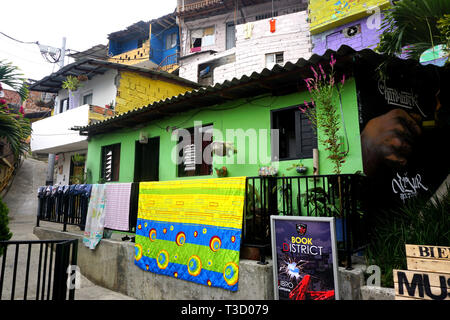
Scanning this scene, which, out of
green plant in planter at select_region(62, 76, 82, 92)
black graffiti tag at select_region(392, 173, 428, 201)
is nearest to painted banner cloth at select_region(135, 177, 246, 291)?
black graffiti tag at select_region(392, 173, 428, 201)

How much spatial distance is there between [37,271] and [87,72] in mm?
11181

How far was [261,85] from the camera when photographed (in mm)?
5832

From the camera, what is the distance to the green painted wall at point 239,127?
5031 millimetres

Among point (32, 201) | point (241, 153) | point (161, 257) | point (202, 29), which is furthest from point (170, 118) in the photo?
point (202, 29)

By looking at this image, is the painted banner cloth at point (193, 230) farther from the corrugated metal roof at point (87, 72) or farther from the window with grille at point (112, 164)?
the corrugated metal roof at point (87, 72)

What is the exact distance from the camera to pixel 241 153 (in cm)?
659

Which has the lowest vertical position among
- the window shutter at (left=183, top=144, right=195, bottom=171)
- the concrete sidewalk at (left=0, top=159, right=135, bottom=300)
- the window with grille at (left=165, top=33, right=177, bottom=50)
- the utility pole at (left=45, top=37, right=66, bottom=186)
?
the concrete sidewalk at (left=0, top=159, right=135, bottom=300)

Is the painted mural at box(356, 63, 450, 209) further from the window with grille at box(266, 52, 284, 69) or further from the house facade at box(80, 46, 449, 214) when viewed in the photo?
the window with grille at box(266, 52, 284, 69)

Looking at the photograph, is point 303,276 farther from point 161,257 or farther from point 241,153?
point 241,153

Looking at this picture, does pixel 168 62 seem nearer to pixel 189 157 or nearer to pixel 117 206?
pixel 189 157

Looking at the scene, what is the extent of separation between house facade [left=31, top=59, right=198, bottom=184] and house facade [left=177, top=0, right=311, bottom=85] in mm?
3686

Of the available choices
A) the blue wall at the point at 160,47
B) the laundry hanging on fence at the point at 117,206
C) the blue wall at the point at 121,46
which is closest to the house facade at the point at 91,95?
the laundry hanging on fence at the point at 117,206

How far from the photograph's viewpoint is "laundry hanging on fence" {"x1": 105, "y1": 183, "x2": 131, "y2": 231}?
6.59 metres

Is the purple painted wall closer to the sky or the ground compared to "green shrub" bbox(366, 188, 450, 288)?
closer to the sky
